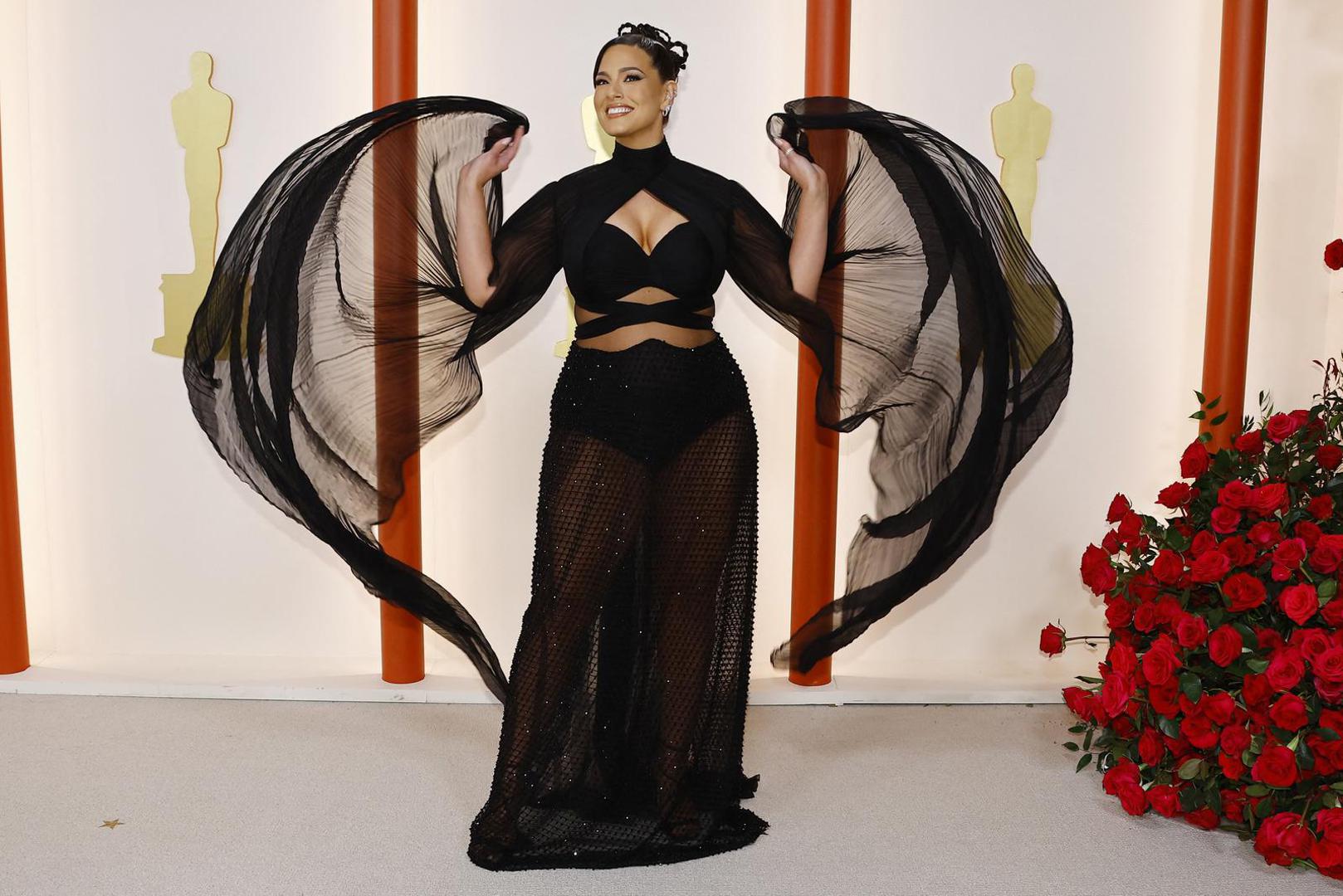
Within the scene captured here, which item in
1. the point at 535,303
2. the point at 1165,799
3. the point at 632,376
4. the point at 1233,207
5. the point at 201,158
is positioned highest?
the point at 201,158

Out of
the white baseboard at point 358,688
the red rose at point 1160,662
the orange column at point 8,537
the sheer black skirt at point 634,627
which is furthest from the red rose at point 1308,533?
the orange column at point 8,537

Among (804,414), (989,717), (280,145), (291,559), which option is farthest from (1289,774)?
(280,145)

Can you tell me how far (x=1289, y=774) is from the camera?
96.3 inches

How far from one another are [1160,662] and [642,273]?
56.9 inches

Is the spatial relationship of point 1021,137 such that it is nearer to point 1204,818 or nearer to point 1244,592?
point 1244,592

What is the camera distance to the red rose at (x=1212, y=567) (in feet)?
8.60

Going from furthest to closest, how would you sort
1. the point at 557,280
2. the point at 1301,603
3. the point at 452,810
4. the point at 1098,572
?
the point at 557,280 < the point at 1098,572 < the point at 452,810 < the point at 1301,603

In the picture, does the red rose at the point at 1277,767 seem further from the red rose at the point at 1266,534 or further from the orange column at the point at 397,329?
the orange column at the point at 397,329

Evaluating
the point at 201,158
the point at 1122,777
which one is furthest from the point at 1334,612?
the point at 201,158

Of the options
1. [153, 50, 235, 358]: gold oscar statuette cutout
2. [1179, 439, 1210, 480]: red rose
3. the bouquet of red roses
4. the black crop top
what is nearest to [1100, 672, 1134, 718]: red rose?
the bouquet of red roses

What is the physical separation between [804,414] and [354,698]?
159 cm

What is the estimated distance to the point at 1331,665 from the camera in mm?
2398

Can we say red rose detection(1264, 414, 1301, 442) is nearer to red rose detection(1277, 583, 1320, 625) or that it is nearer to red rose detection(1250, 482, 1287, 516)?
red rose detection(1250, 482, 1287, 516)

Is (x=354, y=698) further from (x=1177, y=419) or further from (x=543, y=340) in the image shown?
(x=1177, y=419)
